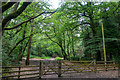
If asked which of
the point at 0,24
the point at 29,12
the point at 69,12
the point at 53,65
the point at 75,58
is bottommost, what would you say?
the point at 75,58

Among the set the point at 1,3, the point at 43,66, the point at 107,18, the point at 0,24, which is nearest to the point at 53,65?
the point at 43,66

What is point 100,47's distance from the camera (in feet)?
50.9

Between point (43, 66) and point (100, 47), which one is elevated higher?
point (100, 47)

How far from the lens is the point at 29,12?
10766 millimetres

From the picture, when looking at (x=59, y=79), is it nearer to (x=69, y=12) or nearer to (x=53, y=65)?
(x=53, y=65)

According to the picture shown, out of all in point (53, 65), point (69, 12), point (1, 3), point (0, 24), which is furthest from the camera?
point (69, 12)

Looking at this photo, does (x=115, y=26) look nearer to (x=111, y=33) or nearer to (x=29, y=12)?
(x=111, y=33)

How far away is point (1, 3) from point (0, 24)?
1.19 m

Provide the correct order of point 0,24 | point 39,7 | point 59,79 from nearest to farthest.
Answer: point 0,24 < point 59,79 < point 39,7

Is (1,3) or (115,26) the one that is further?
(115,26)

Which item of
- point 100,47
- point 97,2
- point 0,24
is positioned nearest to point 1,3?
point 0,24

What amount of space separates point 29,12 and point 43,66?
6.99m

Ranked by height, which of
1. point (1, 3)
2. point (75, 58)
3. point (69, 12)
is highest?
point (69, 12)

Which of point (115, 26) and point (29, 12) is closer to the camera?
point (29, 12)
